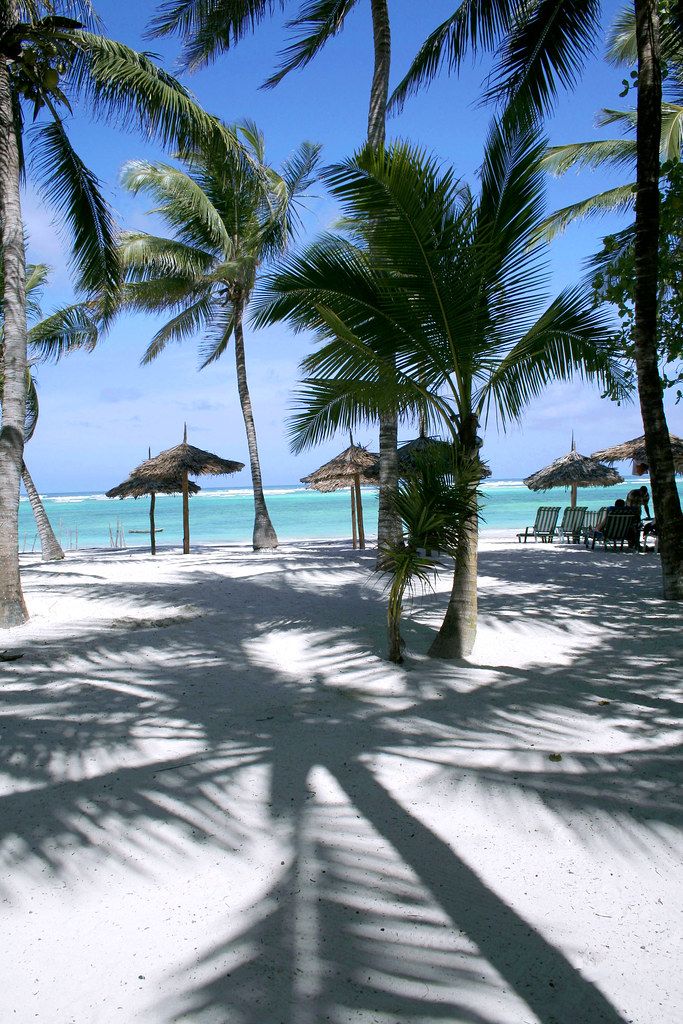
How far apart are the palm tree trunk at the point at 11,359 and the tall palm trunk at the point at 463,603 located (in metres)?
3.94

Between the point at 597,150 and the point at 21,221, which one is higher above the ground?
the point at 597,150

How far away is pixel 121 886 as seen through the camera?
2426 millimetres

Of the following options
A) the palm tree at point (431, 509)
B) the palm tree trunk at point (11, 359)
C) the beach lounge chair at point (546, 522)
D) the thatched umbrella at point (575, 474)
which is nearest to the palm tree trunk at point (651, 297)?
the palm tree at point (431, 509)

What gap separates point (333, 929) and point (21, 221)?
6.90 m

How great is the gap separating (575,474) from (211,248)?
10.3 meters

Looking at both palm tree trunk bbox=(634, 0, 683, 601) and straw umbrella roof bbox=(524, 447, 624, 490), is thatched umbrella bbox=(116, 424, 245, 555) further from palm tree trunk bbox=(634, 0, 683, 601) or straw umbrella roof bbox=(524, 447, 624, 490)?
palm tree trunk bbox=(634, 0, 683, 601)

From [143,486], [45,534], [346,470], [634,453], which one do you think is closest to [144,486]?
[143,486]

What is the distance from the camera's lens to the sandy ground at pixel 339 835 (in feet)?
6.34

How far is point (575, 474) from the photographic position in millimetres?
16688

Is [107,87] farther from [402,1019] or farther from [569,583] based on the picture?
[402,1019]

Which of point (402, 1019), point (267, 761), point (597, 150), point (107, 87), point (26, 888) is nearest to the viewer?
point (402, 1019)

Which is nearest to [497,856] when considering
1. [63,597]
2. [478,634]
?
[478,634]

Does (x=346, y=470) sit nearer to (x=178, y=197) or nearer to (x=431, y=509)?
(x=178, y=197)

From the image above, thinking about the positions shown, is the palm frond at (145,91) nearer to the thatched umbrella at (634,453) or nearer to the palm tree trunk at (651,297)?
the palm tree trunk at (651,297)
